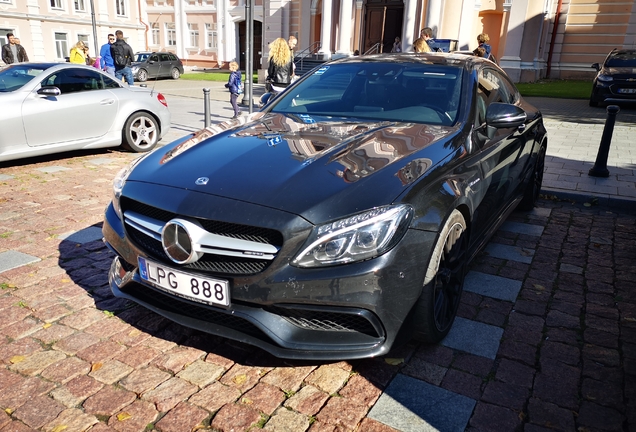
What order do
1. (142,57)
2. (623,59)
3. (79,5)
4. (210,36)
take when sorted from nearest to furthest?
(623,59)
(142,57)
(79,5)
(210,36)

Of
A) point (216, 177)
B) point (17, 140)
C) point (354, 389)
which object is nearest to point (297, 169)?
point (216, 177)

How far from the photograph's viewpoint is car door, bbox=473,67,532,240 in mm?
3578

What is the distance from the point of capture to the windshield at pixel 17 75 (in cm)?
729

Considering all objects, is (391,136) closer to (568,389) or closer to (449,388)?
(449,388)

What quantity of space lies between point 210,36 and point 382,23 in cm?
1746

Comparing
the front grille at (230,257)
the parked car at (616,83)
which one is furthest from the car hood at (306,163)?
the parked car at (616,83)

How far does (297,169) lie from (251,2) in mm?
6550

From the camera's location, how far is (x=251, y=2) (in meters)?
8.38

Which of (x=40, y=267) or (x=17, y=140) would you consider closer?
(x=40, y=267)

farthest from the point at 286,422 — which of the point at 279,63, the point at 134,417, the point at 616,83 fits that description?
the point at 616,83

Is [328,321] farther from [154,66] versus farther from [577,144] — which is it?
[154,66]

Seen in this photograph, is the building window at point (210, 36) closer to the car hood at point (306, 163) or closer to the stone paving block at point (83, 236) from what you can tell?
the stone paving block at point (83, 236)

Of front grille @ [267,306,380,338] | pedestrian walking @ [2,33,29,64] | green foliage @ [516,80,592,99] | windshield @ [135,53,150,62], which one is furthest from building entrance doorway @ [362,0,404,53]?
front grille @ [267,306,380,338]

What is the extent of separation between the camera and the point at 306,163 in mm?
2811
